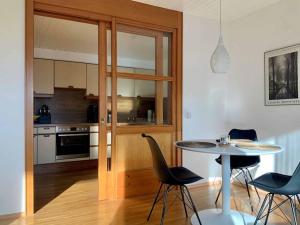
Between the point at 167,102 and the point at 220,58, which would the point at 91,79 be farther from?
the point at 220,58

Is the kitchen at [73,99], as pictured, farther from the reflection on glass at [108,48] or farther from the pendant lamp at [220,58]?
the pendant lamp at [220,58]

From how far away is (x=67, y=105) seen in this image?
573 cm

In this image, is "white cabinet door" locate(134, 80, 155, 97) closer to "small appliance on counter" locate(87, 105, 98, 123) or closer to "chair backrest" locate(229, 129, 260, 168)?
"chair backrest" locate(229, 129, 260, 168)

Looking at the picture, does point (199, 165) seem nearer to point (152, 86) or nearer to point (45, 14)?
point (152, 86)

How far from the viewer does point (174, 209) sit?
9.37ft

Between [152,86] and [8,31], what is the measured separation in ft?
6.01

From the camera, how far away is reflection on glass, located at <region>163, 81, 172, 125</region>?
3566mm

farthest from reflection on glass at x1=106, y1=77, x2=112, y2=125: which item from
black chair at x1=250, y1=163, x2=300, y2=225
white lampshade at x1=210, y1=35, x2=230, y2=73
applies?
black chair at x1=250, y1=163, x2=300, y2=225

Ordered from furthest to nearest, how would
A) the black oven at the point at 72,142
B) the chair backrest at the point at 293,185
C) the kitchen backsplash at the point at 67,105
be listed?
the kitchen backsplash at the point at 67,105 < the black oven at the point at 72,142 < the chair backrest at the point at 293,185

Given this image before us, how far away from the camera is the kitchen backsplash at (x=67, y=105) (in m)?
5.57

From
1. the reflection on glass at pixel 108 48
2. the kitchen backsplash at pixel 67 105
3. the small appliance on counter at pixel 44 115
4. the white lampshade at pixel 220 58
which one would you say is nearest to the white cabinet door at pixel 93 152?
the kitchen backsplash at pixel 67 105

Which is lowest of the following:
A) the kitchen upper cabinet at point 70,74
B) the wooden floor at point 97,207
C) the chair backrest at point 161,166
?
the wooden floor at point 97,207

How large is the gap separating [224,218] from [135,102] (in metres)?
1.75

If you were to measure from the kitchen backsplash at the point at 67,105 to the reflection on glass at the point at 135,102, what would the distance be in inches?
107
